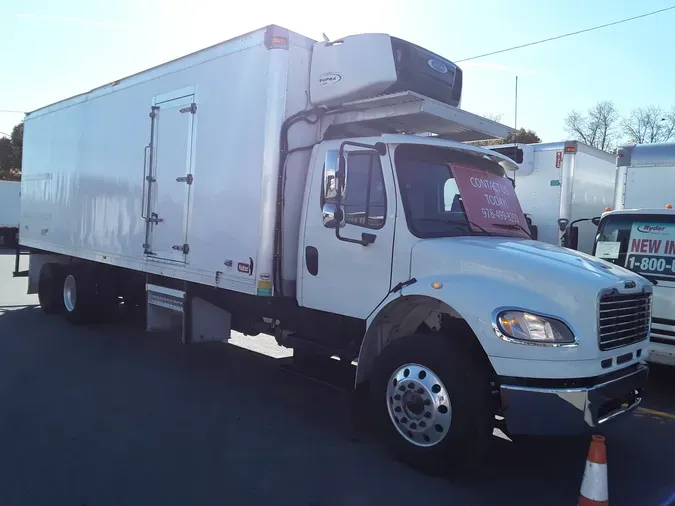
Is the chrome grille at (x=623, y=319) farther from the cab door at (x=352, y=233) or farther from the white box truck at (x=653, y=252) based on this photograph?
the white box truck at (x=653, y=252)

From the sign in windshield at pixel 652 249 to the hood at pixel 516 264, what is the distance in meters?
2.16

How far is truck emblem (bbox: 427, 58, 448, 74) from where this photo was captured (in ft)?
19.1

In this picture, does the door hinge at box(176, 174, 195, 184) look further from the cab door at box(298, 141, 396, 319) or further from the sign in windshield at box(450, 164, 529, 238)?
the sign in windshield at box(450, 164, 529, 238)

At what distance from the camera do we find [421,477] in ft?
14.6

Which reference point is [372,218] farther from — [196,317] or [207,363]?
[207,363]

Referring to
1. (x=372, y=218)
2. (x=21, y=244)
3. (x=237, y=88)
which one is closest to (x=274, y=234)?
(x=372, y=218)

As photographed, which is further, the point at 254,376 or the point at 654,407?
the point at 254,376

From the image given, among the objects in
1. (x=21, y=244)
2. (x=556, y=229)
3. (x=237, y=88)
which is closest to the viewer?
(x=237, y=88)

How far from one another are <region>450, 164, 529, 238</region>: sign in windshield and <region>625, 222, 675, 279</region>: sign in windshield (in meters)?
Result: 2.19

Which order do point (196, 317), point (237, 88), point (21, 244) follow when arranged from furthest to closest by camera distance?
point (21, 244) → point (196, 317) → point (237, 88)

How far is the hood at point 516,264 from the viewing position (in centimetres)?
409

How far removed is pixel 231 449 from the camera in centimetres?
491

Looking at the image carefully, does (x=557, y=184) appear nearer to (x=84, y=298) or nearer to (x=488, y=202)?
(x=488, y=202)

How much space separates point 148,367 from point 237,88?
12.3ft
